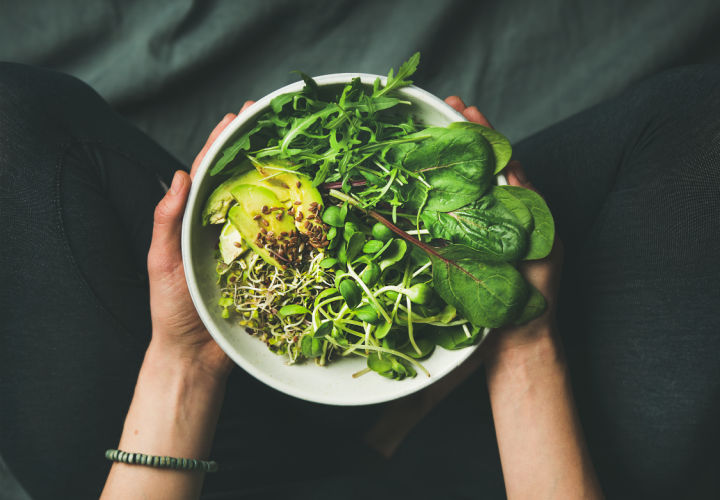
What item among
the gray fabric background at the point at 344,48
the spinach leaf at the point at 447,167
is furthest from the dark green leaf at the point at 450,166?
the gray fabric background at the point at 344,48

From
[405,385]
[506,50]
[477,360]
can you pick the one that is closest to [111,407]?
[405,385]

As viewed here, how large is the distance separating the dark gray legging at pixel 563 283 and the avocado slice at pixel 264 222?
445mm

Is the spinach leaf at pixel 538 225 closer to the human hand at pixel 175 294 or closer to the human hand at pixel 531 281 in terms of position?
the human hand at pixel 531 281

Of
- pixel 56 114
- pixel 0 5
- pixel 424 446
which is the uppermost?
pixel 0 5

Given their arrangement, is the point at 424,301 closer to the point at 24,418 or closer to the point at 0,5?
the point at 24,418

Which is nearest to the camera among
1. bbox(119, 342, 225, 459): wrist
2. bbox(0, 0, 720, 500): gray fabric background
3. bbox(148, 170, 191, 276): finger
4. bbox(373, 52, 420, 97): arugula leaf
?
bbox(373, 52, 420, 97): arugula leaf

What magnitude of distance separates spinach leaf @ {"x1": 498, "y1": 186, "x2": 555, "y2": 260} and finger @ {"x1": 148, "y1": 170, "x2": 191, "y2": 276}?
49 centimetres

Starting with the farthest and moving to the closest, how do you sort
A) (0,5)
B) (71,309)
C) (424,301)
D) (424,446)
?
(0,5), (424,446), (71,309), (424,301)

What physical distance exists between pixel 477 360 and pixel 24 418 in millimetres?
911

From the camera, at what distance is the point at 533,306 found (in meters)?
0.74

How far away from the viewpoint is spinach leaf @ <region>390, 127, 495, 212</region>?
0.69 meters

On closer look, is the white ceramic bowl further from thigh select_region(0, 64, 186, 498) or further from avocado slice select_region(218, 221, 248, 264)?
thigh select_region(0, 64, 186, 498)

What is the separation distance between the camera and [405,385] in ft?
2.35

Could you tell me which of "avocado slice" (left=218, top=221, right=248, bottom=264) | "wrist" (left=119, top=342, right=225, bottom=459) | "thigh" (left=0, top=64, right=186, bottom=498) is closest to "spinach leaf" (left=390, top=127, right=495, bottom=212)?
"avocado slice" (left=218, top=221, right=248, bottom=264)
